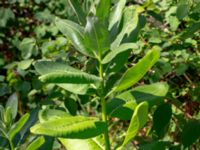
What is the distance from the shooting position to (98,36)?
4.01 feet

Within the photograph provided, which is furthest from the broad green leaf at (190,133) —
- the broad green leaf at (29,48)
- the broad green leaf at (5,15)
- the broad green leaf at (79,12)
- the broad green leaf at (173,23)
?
the broad green leaf at (5,15)

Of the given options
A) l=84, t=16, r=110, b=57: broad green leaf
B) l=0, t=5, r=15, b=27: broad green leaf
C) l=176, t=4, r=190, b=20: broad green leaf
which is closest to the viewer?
l=84, t=16, r=110, b=57: broad green leaf

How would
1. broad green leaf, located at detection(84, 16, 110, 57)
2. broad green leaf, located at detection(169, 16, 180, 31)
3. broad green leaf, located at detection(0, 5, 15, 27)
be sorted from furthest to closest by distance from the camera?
broad green leaf, located at detection(0, 5, 15, 27), broad green leaf, located at detection(169, 16, 180, 31), broad green leaf, located at detection(84, 16, 110, 57)

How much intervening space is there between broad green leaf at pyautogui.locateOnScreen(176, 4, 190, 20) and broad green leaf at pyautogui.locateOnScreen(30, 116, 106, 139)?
27.9 inches

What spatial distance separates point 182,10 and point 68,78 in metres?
0.76

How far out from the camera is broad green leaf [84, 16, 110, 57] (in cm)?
120

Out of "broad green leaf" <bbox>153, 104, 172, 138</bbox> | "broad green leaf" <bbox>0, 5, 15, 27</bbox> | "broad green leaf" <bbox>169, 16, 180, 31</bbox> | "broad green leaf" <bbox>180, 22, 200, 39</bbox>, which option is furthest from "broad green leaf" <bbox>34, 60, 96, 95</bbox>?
"broad green leaf" <bbox>0, 5, 15, 27</bbox>

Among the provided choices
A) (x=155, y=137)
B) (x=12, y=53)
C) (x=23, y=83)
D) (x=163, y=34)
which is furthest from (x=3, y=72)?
(x=155, y=137)

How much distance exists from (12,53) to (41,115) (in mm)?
2899

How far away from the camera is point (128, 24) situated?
1.33 metres

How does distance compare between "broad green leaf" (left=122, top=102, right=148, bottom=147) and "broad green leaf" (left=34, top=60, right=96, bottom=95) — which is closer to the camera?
"broad green leaf" (left=122, top=102, right=148, bottom=147)

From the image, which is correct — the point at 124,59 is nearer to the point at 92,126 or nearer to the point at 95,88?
the point at 95,88

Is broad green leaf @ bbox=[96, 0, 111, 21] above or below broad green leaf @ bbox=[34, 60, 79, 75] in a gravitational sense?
above

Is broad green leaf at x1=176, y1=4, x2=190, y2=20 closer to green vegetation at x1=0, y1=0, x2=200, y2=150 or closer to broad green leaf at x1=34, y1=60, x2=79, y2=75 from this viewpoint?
green vegetation at x1=0, y1=0, x2=200, y2=150
